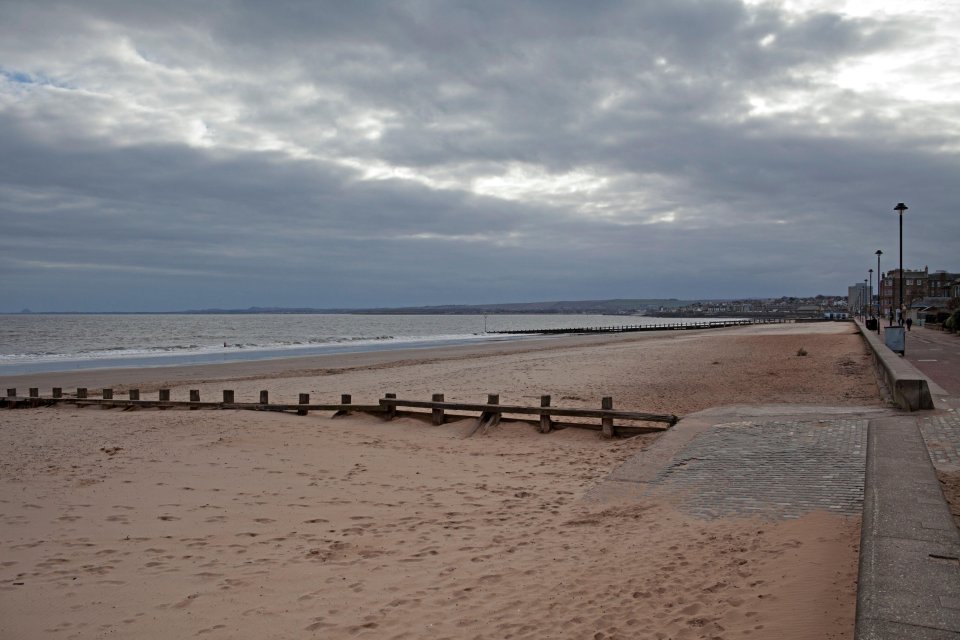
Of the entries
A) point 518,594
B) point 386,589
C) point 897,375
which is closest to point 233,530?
point 386,589

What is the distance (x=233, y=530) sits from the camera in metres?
7.59

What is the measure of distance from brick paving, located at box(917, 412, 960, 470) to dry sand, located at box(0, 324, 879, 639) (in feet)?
8.99

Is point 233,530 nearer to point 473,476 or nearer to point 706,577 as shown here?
point 473,476

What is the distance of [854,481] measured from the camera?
25.7ft

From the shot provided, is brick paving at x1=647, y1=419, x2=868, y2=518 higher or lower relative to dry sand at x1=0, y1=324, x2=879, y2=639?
higher

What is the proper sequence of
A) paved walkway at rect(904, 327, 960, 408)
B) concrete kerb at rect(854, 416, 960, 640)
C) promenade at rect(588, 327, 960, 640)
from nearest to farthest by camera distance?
concrete kerb at rect(854, 416, 960, 640) → promenade at rect(588, 327, 960, 640) → paved walkway at rect(904, 327, 960, 408)

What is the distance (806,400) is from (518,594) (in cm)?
1276

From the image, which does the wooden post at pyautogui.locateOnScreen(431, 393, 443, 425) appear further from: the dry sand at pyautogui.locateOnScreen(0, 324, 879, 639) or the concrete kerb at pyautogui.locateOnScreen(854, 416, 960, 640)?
the concrete kerb at pyautogui.locateOnScreen(854, 416, 960, 640)

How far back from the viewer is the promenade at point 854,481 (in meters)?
4.35

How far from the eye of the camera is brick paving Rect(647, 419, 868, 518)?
7.53 metres

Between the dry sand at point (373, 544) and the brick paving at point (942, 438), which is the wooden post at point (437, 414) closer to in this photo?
the dry sand at point (373, 544)

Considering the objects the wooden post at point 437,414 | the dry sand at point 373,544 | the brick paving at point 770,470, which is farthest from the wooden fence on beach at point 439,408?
the brick paving at point 770,470

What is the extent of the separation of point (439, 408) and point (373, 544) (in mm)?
6646

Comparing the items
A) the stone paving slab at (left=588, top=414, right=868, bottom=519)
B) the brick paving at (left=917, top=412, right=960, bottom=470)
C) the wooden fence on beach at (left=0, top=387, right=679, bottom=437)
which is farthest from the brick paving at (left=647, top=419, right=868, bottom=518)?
the wooden fence on beach at (left=0, top=387, right=679, bottom=437)
